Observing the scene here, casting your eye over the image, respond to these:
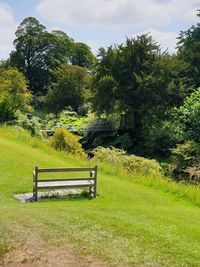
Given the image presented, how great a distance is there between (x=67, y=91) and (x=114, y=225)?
4045cm

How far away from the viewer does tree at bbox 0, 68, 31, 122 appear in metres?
29.8

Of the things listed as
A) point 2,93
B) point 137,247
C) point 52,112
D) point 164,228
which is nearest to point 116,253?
point 137,247

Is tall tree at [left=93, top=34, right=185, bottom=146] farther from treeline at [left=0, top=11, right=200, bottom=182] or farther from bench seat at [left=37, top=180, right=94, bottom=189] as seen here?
bench seat at [left=37, top=180, right=94, bottom=189]

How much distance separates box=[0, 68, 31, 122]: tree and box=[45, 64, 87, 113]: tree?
9593mm

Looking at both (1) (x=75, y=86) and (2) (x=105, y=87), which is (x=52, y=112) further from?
(2) (x=105, y=87)

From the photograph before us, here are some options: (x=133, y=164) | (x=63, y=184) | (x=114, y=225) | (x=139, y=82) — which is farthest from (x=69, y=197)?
(x=139, y=82)

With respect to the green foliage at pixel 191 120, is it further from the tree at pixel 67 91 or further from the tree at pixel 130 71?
the tree at pixel 67 91

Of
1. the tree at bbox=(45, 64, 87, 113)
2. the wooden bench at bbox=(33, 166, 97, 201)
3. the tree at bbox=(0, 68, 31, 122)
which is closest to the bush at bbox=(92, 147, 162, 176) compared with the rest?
the wooden bench at bbox=(33, 166, 97, 201)

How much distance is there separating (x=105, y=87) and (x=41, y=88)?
34.0 m

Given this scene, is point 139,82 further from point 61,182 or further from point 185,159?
point 61,182

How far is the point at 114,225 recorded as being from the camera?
9117mm

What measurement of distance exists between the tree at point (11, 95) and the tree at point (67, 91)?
31.5 ft

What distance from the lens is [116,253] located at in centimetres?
759

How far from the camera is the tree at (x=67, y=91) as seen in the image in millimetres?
48125
